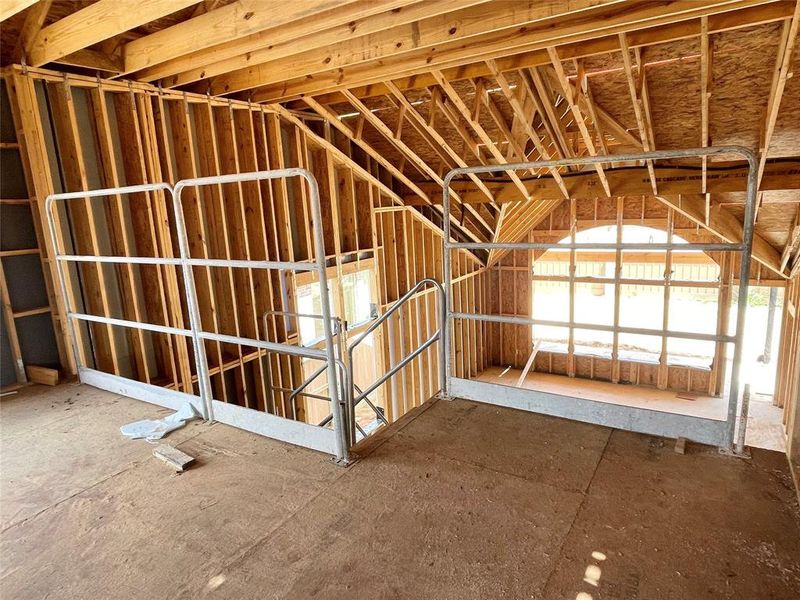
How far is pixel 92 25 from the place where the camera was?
10.3 feet

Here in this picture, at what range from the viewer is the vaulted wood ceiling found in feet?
10.3

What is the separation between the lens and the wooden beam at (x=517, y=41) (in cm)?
311

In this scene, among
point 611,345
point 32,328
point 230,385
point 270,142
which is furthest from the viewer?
point 611,345

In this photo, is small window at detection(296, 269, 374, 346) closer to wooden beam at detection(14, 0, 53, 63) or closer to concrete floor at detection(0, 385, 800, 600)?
wooden beam at detection(14, 0, 53, 63)

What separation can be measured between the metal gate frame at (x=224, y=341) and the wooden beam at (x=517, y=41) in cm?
202

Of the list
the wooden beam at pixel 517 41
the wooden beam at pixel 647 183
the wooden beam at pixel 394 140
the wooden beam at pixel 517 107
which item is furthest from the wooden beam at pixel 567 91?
the wooden beam at pixel 394 140

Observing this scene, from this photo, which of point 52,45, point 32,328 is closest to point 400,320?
point 32,328

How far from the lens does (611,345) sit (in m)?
10.9

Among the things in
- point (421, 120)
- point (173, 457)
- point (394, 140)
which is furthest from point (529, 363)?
point (173, 457)

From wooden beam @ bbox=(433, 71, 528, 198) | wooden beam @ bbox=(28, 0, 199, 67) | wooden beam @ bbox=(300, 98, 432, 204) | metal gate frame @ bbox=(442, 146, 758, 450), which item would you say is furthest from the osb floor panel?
wooden beam @ bbox=(28, 0, 199, 67)

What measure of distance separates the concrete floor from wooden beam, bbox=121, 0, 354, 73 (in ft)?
8.16

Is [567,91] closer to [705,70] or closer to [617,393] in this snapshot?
[705,70]

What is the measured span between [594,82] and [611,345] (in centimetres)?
743

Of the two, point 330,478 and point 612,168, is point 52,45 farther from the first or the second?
point 612,168
